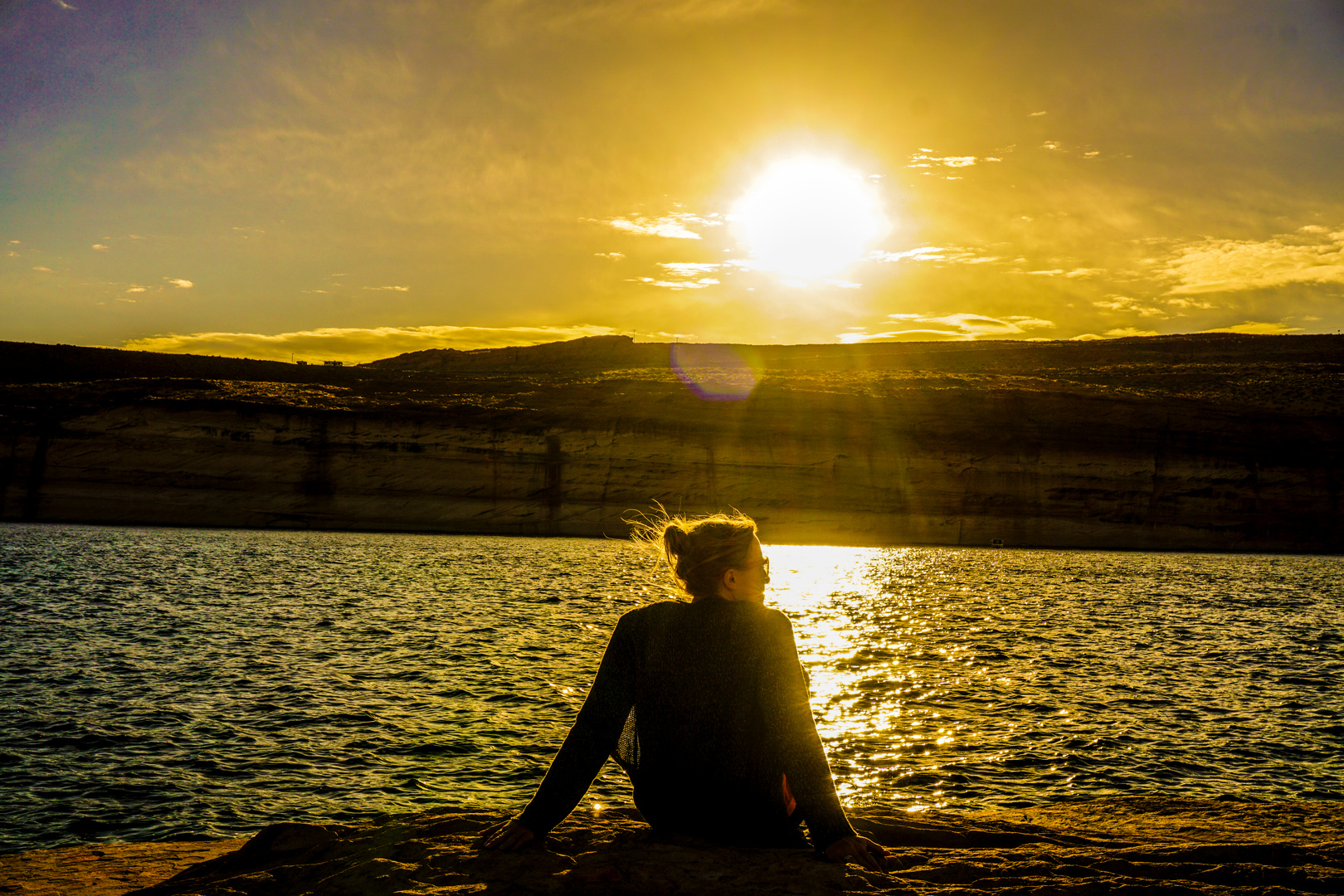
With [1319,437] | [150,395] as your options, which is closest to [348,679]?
[150,395]

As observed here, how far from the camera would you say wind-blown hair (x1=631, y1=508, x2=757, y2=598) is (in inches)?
134

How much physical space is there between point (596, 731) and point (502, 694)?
8.06 m

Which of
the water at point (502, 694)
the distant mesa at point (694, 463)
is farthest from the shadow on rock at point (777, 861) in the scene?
the distant mesa at point (694, 463)

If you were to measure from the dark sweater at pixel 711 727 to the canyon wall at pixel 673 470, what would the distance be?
4582cm

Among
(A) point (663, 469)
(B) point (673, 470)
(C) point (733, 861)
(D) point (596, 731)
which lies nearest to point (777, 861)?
(C) point (733, 861)

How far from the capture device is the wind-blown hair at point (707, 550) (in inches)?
134

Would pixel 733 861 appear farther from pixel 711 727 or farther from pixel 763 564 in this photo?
pixel 763 564

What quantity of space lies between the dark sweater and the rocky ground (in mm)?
173

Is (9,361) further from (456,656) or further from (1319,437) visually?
(1319,437)

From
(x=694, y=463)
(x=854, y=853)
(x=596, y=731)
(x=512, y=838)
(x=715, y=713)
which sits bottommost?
(x=694, y=463)

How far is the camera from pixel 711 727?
144 inches

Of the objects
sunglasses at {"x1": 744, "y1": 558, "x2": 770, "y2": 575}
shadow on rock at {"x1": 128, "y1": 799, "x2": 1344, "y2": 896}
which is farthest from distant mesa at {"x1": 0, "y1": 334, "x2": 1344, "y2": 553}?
sunglasses at {"x1": 744, "y1": 558, "x2": 770, "y2": 575}

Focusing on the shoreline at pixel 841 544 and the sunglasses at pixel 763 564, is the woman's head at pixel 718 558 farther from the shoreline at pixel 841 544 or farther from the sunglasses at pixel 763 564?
the shoreline at pixel 841 544

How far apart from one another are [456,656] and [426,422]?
125ft
